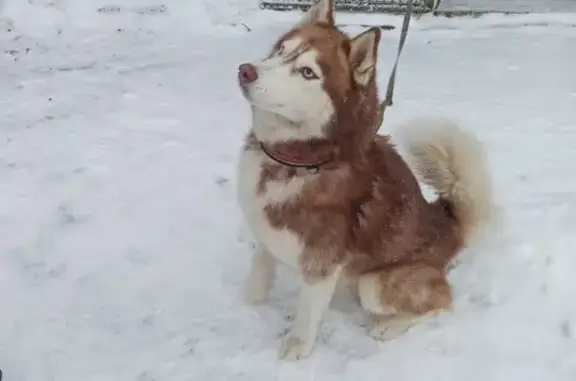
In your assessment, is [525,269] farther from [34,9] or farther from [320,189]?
[34,9]

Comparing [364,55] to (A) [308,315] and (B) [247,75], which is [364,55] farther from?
(A) [308,315]

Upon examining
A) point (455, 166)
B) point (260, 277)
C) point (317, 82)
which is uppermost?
point (317, 82)

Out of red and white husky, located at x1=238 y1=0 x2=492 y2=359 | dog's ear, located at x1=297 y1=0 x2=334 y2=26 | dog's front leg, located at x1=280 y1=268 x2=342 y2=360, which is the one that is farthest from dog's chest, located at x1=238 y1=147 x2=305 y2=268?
dog's ear, located at x1=297 y1=0 x2=334 y2=26

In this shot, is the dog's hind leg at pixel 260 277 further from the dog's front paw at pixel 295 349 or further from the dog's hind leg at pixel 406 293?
the dog's hind leg at pixel 406 293

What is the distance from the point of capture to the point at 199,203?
3.30m

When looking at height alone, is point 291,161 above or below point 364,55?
below

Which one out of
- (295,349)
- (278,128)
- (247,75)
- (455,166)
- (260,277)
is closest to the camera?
(247,75)

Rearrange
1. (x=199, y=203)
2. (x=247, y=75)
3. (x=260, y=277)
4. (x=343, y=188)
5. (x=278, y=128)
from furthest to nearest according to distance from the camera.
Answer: (x=199, y=203) < (x=260, y=277) < (x=343, y=188) < (x=278, y=128) < (x=247, y=75)

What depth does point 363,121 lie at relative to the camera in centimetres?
213

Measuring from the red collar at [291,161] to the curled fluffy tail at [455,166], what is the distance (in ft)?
1.53

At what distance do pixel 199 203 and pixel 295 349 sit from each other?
938 mm

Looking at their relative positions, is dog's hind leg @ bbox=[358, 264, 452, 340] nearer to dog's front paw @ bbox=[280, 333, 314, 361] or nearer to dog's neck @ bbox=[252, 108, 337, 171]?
dog's front paw @ bbox=[280, 333, 314, 361]

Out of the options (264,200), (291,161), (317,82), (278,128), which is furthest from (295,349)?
(317,82)

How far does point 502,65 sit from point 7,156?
281 centimetres
